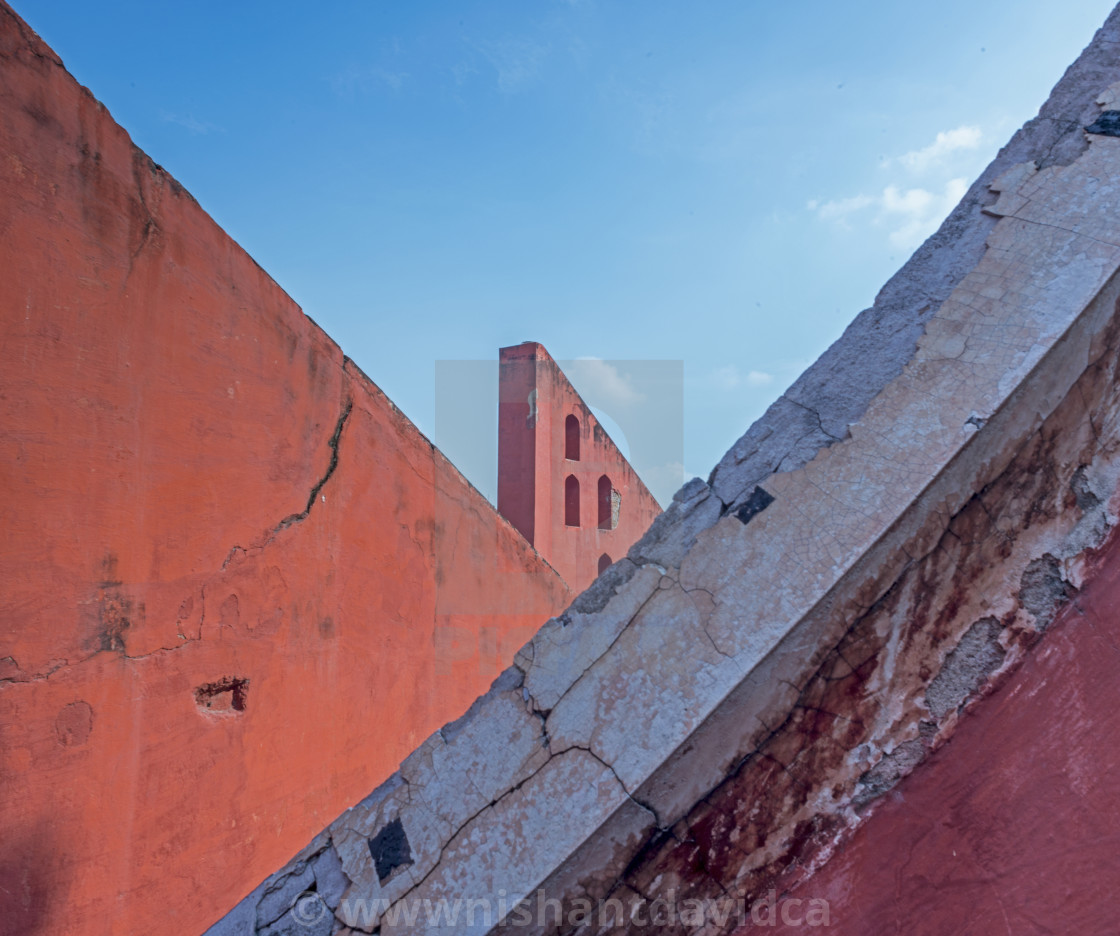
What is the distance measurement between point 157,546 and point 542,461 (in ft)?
19.8

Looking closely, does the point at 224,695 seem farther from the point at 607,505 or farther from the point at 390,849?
the point at 607,505

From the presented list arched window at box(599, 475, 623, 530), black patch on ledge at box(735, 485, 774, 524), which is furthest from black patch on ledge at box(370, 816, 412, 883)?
arched window at box(599, 475, 623, 530)

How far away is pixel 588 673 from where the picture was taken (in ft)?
4.13

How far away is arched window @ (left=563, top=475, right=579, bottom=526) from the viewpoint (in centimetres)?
905

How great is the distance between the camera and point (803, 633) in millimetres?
1161

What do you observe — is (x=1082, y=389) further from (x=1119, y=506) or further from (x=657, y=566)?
(x=657, y=566)

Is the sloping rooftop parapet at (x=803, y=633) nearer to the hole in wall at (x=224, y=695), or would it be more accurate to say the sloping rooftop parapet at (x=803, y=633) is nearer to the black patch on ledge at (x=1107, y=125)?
the black patch on ledge at (x=1107, y=125)

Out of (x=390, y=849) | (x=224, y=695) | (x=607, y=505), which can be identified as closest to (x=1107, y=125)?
(x=390, y=849)

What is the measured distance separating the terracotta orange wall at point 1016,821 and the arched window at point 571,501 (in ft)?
25.8

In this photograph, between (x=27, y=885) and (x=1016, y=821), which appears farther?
(x=27, y=885)

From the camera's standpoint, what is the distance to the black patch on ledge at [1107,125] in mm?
1359

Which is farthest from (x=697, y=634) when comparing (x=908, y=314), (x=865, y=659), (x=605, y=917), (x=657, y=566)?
(x=908, y=314)

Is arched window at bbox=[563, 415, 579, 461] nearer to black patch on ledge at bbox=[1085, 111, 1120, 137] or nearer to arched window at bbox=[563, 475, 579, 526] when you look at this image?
arched window at bbox=[563, 475, 579, 526]

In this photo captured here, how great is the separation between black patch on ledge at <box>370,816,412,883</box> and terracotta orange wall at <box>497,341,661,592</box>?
6.66m
